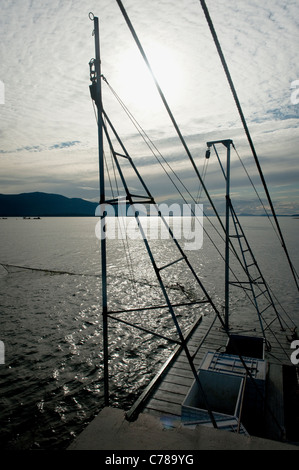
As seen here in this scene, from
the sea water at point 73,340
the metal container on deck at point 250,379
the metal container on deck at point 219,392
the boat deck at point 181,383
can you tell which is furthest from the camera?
the sea water at point 73,340

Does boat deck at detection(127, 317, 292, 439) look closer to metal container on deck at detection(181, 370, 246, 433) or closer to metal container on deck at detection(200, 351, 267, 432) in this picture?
metal container on deck at detection(200, 351, 267, 432)

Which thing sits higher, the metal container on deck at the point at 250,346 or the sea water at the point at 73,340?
the metal container on deck at the point at 250,346

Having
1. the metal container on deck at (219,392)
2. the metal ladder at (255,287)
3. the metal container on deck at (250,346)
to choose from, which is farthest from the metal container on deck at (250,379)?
the metal ladder at (255,287)

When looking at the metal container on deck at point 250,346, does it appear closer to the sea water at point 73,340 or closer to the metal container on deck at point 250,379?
the metal container on deck at point 250,379

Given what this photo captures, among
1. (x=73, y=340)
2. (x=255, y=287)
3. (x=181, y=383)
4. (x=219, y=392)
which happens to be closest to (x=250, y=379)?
(x=219, y=392)

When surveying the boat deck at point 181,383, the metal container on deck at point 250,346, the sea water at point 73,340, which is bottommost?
the sea water at point 73,340

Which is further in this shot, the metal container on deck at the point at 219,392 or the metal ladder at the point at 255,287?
the metal ladder at the point at 255,287

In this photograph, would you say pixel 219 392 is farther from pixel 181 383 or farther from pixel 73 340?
pixel 73 340

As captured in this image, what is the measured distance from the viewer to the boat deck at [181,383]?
1092cm

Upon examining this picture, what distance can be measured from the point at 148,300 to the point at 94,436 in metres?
29.6

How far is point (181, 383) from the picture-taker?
42.6ft

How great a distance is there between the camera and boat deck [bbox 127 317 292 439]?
35.8 feet

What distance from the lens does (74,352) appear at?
21984mm
